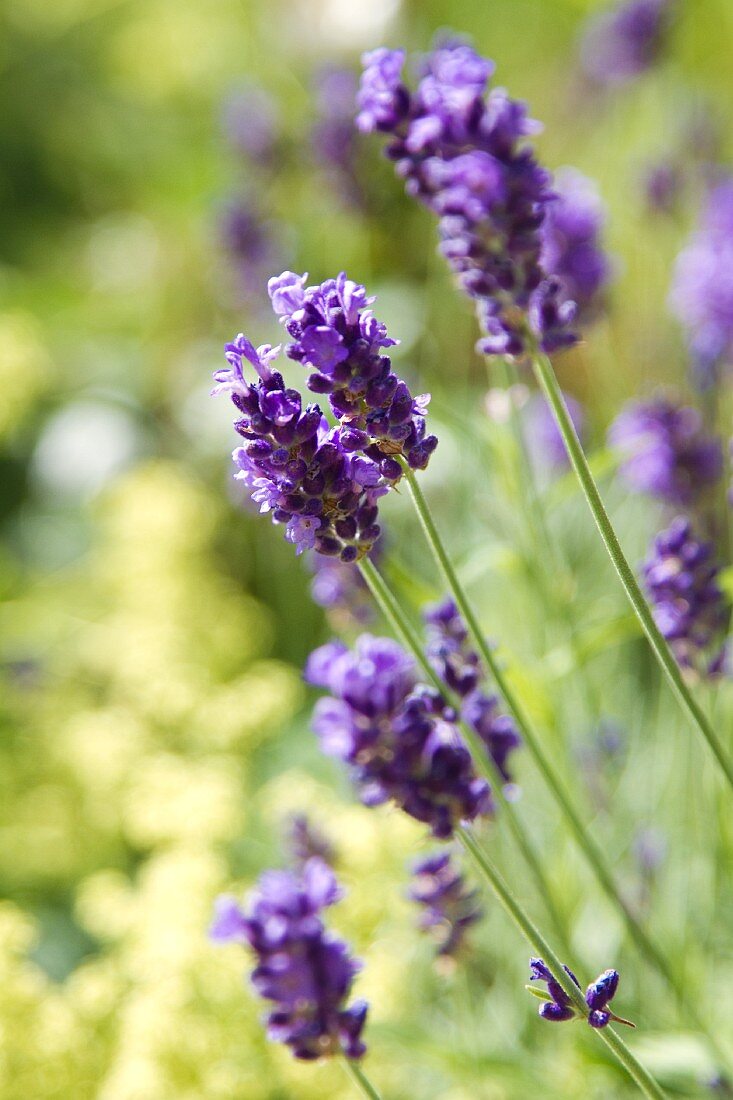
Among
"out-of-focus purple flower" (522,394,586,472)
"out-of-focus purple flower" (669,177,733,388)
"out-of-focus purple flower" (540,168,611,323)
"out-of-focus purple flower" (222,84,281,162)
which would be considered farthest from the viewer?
"out-of-focus purple flower" (222,84,281,162)

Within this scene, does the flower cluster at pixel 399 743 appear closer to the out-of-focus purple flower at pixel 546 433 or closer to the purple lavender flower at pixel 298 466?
the purple lavender flower at pixel 298 466

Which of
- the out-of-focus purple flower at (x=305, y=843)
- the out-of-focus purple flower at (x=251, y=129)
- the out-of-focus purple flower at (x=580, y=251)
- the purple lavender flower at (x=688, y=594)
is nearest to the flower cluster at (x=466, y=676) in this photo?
the purple lavender flower at (x=688, y=594)

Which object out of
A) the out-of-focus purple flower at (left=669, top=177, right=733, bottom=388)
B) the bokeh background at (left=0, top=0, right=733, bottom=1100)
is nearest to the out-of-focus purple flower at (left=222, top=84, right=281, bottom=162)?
the bokeh background at (left=0, top=0, right=733, bottom=1100)

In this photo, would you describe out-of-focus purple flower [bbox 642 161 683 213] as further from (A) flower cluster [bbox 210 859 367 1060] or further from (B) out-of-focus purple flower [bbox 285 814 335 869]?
(A) flower cluster [bbox 210 859 367 1060]

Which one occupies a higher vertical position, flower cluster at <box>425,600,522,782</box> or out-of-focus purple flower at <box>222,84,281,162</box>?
out-of-focus purple flower at <box>222,84,281,162</box>

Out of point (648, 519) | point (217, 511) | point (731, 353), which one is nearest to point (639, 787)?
point (648, 519)
